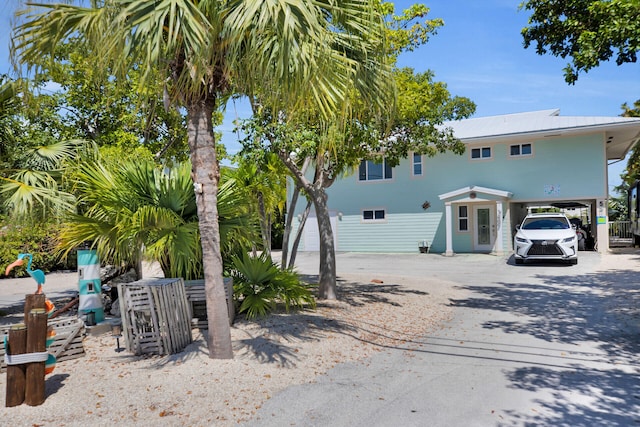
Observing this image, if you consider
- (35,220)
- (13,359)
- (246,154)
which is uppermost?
(246,154)

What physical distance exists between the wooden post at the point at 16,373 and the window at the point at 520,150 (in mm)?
21618

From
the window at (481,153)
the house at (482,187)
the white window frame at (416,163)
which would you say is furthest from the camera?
the white window frame at (416,163)

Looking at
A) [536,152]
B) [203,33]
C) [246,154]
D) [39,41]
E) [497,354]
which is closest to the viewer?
[203,33]

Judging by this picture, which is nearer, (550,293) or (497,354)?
(497,354)

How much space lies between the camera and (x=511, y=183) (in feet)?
73.9

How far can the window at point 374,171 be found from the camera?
998 inches

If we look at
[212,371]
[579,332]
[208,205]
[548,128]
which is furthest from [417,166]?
[212,371]

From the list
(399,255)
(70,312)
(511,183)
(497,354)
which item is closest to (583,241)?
(511,183)

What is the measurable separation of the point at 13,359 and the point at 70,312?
577 centimetres

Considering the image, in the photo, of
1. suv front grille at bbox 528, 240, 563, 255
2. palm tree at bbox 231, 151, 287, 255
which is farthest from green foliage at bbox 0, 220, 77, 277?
suv front grille at bbox 528, 240, 563, 255

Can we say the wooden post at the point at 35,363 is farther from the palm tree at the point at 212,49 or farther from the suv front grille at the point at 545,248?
the suv front grille at the point at 545,248

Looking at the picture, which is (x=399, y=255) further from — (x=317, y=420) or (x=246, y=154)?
(x=317, y=420)

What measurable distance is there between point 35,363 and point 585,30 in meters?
9.05

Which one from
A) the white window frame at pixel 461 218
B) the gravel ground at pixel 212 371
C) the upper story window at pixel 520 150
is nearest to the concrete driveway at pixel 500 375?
the gravel ground at pixel 212 371
